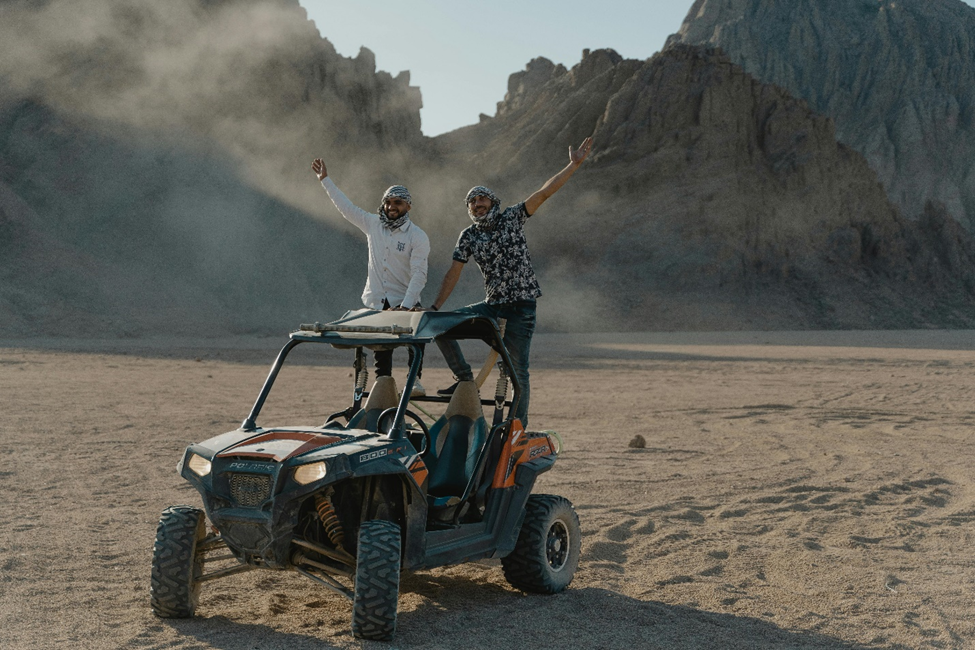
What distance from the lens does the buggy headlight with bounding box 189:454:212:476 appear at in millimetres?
5406

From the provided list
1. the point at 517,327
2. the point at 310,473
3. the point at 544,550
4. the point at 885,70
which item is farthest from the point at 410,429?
the point at 885,70

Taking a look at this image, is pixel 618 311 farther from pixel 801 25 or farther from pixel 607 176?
pixel 801 25

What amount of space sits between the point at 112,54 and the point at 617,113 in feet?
126

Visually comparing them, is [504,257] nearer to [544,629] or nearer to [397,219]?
[397,219]

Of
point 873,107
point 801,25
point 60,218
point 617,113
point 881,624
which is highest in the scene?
point 801,25

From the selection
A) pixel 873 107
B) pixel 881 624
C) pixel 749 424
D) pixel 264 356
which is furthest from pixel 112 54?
pixel 873 107

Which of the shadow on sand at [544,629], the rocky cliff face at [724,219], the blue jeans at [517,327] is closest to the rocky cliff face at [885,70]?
the rocky cliff face at [724,219]

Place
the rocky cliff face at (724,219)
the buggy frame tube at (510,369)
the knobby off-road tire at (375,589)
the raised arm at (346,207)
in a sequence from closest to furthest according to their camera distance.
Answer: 1. the knobby off-road tire at (375,589)
2. the buggy frame tube at (510,369)
3. the raised arm at (346,207)
4. the rocky cliff face at (724,219)

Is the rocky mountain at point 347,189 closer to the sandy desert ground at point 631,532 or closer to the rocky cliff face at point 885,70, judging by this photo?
the rocky cliff face at point 885,70

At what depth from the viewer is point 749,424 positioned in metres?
15.4

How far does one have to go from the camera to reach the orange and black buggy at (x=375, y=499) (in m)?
5.20

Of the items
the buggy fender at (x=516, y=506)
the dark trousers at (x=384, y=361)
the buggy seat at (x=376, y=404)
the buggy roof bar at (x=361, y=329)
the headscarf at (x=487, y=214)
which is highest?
the headscarf at (x=487, y=214)

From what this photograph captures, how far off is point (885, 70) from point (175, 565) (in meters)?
116

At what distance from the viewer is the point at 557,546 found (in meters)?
6.69
